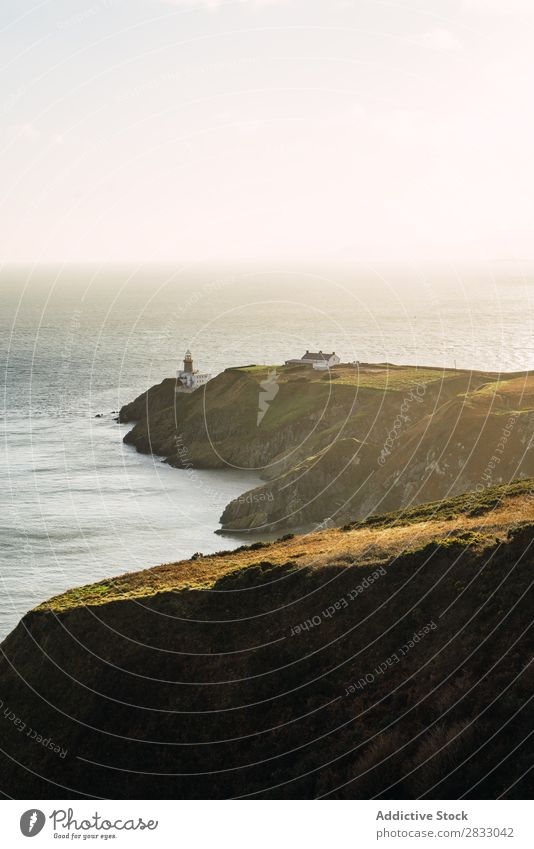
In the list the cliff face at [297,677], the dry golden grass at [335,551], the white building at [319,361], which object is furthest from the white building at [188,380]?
the cliff face at [297,677]

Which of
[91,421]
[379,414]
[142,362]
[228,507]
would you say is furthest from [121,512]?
[142,362]

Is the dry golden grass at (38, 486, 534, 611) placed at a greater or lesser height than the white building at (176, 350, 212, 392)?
lesser

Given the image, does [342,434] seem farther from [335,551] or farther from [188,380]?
Result: [335,551]
